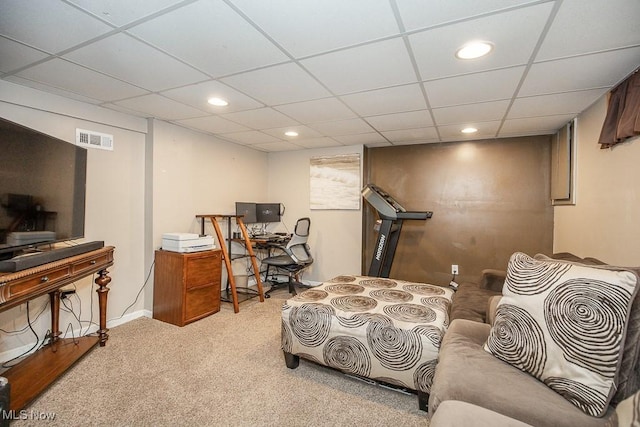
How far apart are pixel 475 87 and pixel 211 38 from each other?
6.31 feet

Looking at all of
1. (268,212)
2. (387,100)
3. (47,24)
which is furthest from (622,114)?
(268,212)

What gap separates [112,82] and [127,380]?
222cm

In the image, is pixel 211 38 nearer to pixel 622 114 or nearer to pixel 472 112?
pixel 472 112

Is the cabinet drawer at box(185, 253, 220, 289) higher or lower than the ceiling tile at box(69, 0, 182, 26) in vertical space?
lower

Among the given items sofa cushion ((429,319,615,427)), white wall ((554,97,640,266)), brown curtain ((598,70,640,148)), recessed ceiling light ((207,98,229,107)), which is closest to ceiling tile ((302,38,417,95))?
recessed ceiling light ((207,98,229,107))

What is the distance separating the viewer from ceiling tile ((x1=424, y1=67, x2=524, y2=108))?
2.02 metres

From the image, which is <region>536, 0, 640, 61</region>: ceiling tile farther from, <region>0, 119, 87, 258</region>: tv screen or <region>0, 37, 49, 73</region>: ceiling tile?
<region>0, 119, 87, 258</region>: tv screen

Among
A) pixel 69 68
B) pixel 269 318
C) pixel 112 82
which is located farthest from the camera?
pixel 269 318

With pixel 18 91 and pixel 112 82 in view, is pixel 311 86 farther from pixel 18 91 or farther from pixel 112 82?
pixel 18 91

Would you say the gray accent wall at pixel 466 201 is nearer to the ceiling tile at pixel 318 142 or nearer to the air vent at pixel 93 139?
the ceiling tile at pixel 318 142

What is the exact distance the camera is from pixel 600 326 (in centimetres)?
109

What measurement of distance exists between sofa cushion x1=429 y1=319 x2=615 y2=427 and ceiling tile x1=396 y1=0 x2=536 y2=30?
5.41 ft

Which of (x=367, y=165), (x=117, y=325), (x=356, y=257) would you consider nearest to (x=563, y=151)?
(x=367, y=165)

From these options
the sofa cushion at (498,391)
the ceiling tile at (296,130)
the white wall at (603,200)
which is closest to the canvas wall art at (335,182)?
Answer: the ceiling tile at (296,130)
